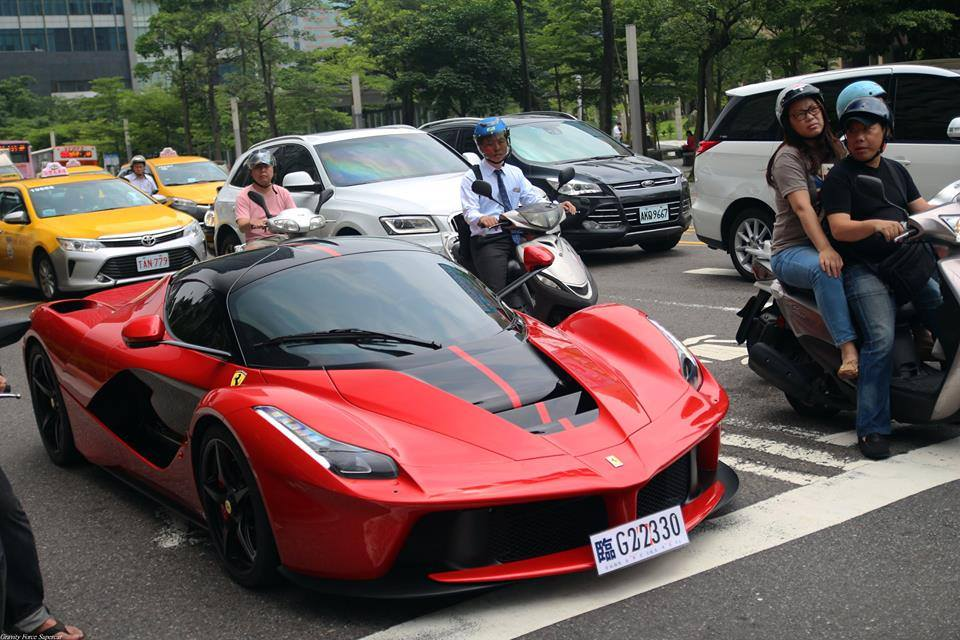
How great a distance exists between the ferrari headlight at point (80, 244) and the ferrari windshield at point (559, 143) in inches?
209

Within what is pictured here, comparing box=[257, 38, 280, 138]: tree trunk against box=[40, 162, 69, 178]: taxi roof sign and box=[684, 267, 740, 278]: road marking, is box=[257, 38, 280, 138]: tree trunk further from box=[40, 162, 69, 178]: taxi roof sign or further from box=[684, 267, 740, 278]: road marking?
box=[684, 267, 740, 278]: road marking

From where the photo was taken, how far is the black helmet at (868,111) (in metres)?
5.48

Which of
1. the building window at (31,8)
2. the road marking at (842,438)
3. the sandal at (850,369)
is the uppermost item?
the building window at (31,8)

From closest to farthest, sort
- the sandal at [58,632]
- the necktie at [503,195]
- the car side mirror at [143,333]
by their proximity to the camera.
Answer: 1. the sandal at [58,632]
2. the car side mirror at [143,333]
3. the necktie at [503,195]

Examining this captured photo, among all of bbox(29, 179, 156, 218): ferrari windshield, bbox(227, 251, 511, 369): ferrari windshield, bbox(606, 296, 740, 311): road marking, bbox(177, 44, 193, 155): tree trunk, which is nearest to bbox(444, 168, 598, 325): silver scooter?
bbox(606, 296, 740, 311): road marking

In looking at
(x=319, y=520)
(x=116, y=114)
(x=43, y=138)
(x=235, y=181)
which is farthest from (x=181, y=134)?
(x=319, y=520)

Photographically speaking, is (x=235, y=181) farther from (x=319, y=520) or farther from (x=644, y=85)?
(x=644, y=85)

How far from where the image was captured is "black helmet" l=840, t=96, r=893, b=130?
548 centimetres

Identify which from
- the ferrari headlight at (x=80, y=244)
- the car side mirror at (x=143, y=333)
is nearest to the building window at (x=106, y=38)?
the ferrari headlight at (x=80, y=244)

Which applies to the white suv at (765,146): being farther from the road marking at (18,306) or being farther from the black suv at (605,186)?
the road marking at (18,306)

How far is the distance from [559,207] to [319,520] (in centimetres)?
465

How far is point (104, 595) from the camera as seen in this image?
15.1 feet

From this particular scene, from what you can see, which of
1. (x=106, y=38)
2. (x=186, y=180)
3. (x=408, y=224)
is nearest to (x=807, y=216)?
(x=408, y=224)

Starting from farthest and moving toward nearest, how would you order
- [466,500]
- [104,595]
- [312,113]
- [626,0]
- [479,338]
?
[312,113]
[626,0]
[479,338]
[104,595]
[466,500]
